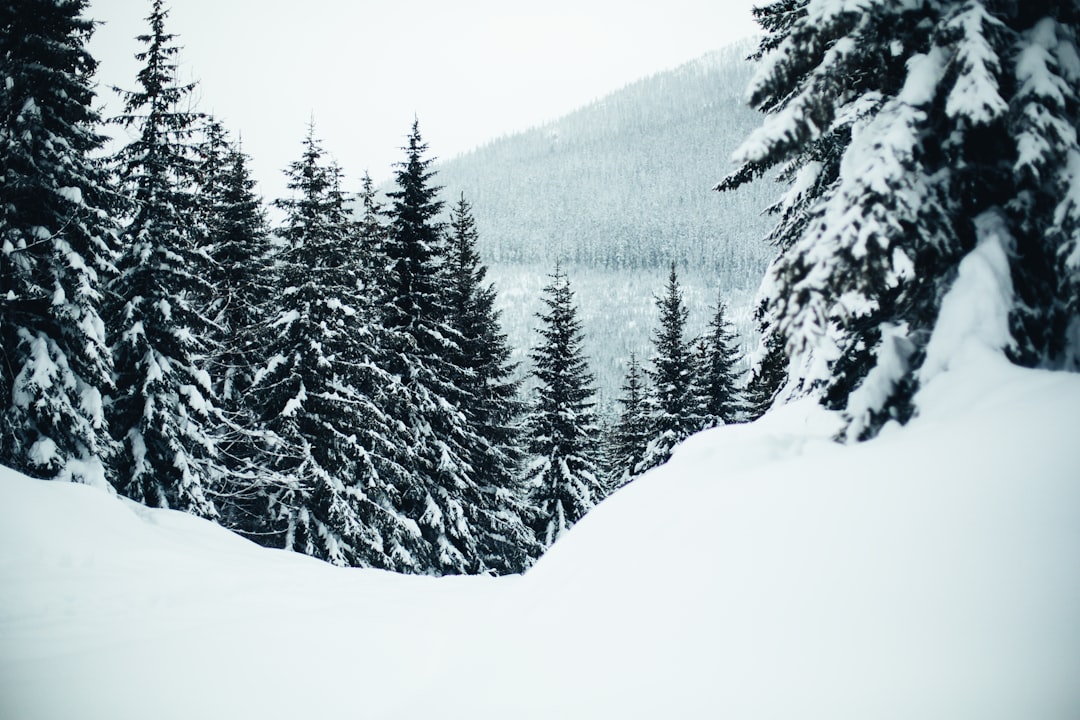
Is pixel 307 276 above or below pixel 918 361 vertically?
above

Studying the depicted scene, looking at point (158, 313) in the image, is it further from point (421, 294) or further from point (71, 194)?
point (421, 294)

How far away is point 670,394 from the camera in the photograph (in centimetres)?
2591

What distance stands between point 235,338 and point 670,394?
61.0 ft

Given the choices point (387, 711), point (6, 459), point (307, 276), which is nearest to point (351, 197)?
point (307, 276)

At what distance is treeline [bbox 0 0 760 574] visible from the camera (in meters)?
12.9

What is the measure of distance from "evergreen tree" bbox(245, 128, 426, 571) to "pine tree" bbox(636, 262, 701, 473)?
12.6 metres

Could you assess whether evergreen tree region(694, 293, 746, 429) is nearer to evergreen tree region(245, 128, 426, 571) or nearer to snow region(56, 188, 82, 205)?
evergreen tree region(245, 128, 426, 571)

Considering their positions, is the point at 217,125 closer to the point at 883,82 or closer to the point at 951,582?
the point at 883,82

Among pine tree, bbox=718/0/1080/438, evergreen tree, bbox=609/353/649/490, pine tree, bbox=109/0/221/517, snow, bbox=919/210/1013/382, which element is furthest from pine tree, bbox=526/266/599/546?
snow, bbox=919/210/1013/382

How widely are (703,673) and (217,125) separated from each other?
1933 centimetres

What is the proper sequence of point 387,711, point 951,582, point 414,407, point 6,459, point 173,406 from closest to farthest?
point 951,582 < point 387,711 < point 6,459 < point 173,406 < point 414,407


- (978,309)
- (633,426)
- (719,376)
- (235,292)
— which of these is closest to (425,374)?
(235,292)

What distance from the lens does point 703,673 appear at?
3.05 metres

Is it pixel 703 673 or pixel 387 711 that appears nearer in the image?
pixel 703 673
